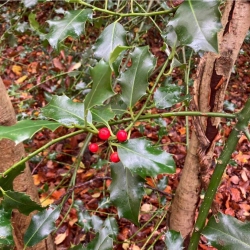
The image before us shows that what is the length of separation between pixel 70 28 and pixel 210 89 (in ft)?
1.16

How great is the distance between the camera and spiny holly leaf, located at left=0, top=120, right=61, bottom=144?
0.50 m

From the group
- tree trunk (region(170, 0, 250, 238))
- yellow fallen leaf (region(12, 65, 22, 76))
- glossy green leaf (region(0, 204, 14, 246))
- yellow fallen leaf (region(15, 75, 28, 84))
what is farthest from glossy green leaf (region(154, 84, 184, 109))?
yellow fallen leaf (region(12, 65, 22, 76))

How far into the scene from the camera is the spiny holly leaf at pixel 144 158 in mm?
502

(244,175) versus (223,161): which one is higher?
(223,161)

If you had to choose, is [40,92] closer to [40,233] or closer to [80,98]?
[80,98]

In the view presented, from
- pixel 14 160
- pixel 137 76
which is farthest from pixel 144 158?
pixel 14 160

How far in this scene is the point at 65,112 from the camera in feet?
1.93

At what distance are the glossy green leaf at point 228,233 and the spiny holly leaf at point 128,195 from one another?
15 centimetres

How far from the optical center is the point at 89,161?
204 centimetres

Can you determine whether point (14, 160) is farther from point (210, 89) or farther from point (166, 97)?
point (210, 89)

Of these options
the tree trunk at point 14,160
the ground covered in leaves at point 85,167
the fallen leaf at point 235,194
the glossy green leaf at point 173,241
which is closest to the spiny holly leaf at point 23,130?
the tree trunk at point 14,160

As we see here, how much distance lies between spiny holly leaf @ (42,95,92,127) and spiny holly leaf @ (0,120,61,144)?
25 mm

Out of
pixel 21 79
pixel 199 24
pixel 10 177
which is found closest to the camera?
pixel 199 24

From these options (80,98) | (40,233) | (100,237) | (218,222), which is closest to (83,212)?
(40,233)
